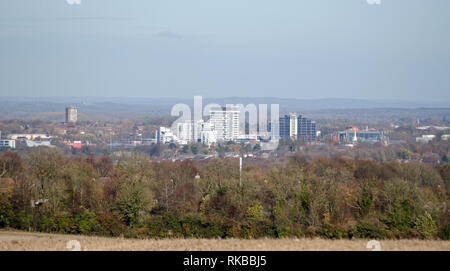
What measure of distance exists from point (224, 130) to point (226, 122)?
→ 185 centimetres

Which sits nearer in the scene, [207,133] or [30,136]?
[30,136]

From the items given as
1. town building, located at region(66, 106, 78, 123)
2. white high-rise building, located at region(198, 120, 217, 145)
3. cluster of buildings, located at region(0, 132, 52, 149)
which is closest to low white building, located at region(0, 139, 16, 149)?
cluster of buildings, located at region(0, 132, 52, 149)

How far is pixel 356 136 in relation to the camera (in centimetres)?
11112

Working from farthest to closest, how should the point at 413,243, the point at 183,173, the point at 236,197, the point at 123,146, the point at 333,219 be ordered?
the point at 123,146 < the point at 183,173 < the point at 236,197 < the point at 333,219 < the point at 413,243

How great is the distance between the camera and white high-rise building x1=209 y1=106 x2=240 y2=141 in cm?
11569

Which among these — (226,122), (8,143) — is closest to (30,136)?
(8,143)

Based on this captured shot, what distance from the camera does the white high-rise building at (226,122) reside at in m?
116

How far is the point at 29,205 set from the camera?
920 inches

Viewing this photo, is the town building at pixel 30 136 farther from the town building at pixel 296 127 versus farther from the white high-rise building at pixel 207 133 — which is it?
the town building at pixel 296 127

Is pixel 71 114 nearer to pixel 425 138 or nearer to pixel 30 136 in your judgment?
pixel 30 136

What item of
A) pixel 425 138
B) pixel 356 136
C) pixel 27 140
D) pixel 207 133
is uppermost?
pixel 207 133
